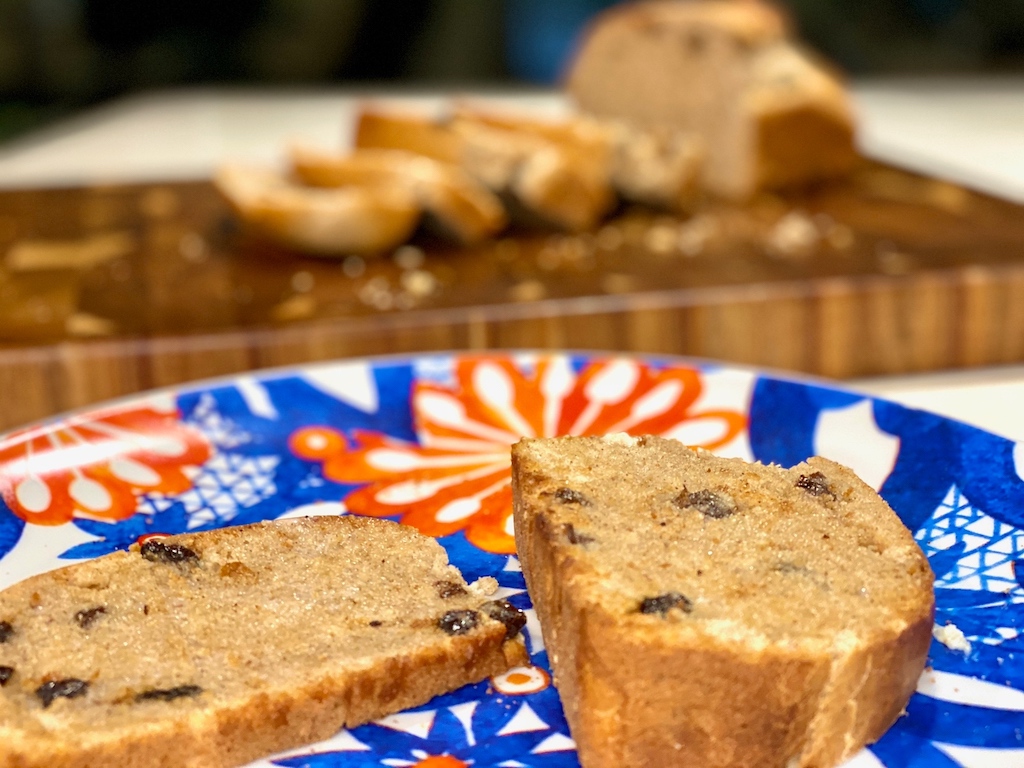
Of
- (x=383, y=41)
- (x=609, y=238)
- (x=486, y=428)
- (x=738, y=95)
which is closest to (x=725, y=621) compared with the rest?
(x=486, y=428)

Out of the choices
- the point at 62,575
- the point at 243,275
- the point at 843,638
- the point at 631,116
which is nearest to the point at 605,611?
the point at 843,638

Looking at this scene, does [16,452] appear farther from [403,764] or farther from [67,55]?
[67,55]

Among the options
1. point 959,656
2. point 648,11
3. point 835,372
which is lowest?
point 835,372

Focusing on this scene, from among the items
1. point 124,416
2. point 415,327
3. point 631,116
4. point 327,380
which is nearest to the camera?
point 124,416

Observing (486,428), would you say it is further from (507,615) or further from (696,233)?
(696,233)

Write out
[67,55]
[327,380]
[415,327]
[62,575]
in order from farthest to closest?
[67,55] → [415,327] → [327,380] → [62,575]

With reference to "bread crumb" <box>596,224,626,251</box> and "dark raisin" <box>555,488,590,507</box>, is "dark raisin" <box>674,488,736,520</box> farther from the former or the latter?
"bread crumb" <box>596,224,626,251</box>

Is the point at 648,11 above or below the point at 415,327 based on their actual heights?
above
